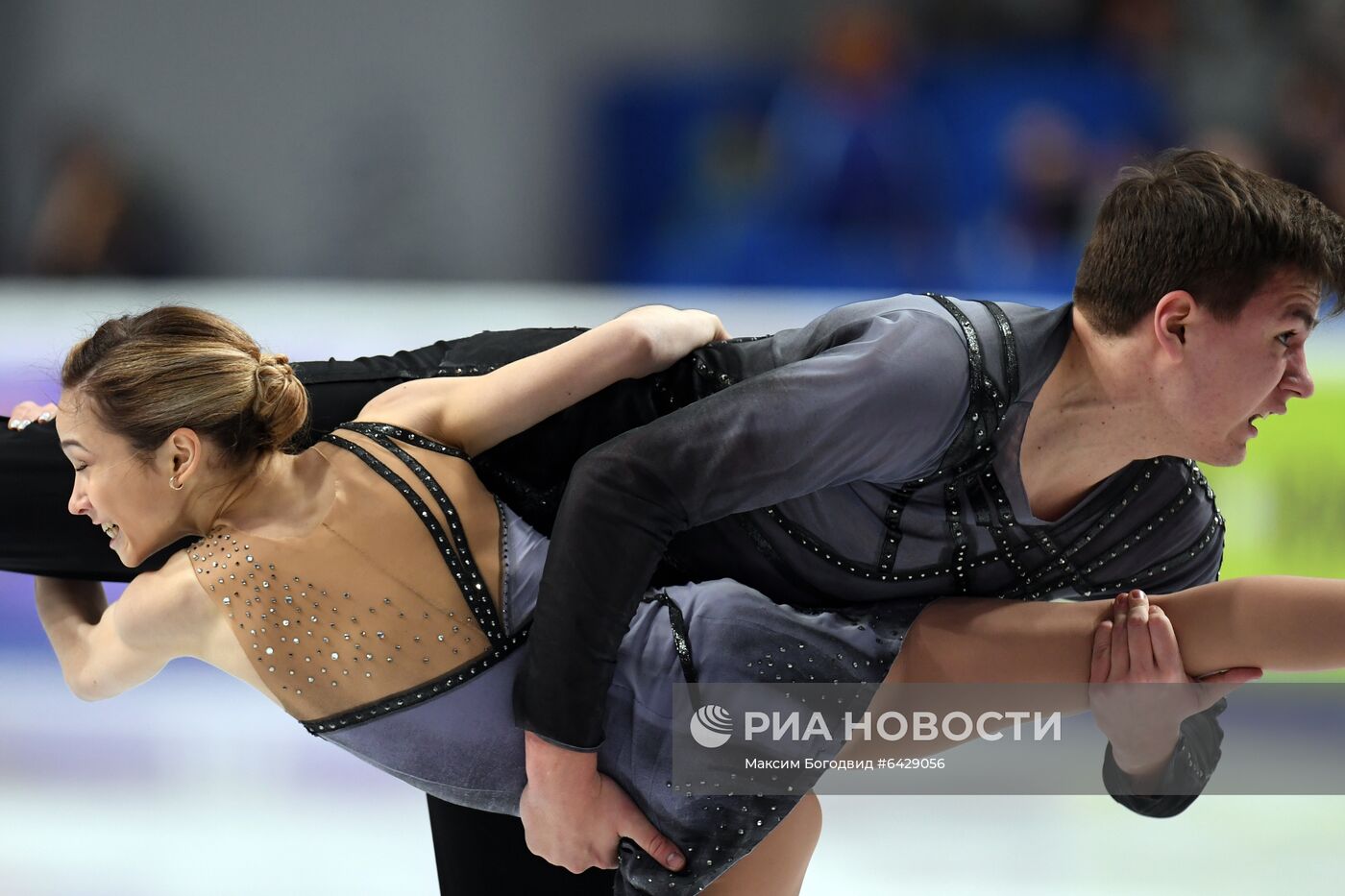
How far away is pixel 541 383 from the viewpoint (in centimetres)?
173

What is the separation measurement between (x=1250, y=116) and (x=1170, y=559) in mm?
3771

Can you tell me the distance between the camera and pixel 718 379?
1.79m

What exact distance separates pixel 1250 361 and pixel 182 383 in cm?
125

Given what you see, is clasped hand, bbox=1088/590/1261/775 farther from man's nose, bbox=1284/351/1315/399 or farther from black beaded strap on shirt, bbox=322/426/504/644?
black beaded strap on shirt, bbox=322/426/504/644

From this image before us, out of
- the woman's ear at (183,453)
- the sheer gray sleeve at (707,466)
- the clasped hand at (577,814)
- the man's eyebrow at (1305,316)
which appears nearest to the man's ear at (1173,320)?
the man's eyebrow at (1305,316)

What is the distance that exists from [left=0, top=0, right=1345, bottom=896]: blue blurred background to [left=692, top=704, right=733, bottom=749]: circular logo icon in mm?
1101

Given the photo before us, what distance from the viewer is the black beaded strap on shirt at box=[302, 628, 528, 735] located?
1643 mm

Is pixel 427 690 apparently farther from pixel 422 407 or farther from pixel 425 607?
pixel 422 407

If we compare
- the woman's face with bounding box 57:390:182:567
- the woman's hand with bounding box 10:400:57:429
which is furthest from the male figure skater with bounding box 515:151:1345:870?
the woman's hand with bounding box 10:400:57:429

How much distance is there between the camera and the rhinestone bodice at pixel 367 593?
161 centimetres

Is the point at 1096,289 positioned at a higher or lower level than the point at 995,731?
higher

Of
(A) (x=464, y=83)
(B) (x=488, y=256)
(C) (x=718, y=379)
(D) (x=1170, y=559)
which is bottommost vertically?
(B) (x=488, y=256)

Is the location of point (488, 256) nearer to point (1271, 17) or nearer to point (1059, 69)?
point (1059, 69)

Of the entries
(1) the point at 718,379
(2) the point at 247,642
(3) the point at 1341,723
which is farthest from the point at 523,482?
(3) the point at 1341,723
